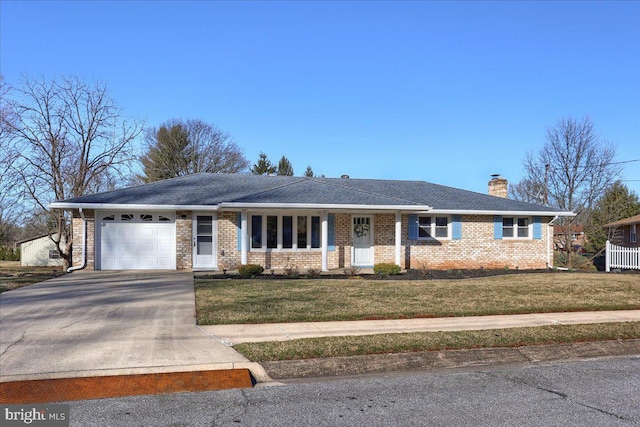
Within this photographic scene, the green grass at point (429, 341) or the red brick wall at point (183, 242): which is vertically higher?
the red brick wall at point (183, 242)

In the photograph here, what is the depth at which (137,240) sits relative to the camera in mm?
17750

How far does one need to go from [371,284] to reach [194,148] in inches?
1282

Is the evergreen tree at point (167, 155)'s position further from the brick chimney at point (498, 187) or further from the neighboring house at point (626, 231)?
the neighboring house at point (626, 231)

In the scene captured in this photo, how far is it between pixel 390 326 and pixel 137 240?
40.9ft

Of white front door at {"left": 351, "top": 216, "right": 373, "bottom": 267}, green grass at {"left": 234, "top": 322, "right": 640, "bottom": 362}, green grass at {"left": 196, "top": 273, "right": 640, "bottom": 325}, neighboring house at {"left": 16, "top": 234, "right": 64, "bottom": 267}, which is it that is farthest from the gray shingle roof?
neighboring house at {"left": 16, "top": 234, "right": 64, "bottom": 267}

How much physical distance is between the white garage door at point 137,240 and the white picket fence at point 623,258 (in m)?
20.9

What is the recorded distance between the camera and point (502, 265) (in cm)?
2088

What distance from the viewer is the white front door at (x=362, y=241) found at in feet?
64.4

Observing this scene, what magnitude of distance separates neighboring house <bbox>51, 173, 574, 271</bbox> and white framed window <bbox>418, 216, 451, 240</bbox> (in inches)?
1.7

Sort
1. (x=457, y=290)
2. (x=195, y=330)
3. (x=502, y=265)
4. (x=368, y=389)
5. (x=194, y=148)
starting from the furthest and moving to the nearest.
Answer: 1. (x=194, y=148)
2. (x=502, y=265)
3. (x=457, y=290)
4. (x=195, y=330)
5. (x=368, y=389)

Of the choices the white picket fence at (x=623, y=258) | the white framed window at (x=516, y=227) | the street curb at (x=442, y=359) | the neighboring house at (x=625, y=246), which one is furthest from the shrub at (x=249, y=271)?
the white picket fence at (x=623, y=258)

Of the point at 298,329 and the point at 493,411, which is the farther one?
the point at 298,329

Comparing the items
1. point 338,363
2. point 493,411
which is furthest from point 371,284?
point 493,411

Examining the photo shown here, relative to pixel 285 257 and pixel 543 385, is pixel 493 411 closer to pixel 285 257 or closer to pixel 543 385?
pixel 543 385
